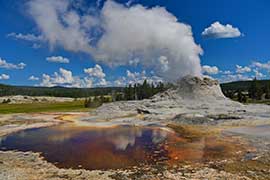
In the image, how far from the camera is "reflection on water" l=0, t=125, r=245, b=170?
61.4 ft

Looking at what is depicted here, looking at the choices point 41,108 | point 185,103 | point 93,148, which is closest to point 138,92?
point 41,108

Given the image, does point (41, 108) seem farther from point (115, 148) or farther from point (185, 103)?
point (115, 148)

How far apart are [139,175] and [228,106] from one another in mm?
41478

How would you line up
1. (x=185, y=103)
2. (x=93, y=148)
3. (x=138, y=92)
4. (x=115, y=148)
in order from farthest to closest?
(x=138, y=92) → (x=185, y=103) → (x=93, y=148) → (x=115, y=148)

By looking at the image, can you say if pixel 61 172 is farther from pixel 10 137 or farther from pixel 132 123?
pixel 132 123

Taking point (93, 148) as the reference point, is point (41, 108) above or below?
above

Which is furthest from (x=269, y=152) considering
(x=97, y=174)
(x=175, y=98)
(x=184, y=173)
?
(x=175, y=98)

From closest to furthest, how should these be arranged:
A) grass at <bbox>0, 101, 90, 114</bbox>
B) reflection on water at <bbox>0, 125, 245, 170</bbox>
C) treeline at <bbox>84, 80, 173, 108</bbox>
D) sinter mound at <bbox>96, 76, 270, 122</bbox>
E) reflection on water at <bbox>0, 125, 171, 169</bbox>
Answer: reflection on water at <bbox>0, 125, 171, 169</bbox> < reflection on water at <bbox>0, 125, 245, 170</bbox> < sinter mound at <bbox>96, 76, 270, 122</bbox> < grass at <bbox>0, 101, 90, 114</bbox> < treeline at <bbox>84, 80, 173, 108</bbox>

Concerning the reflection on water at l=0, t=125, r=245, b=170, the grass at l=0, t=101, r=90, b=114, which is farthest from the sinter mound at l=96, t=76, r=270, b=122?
the reflection on water at l=0, t=125, r=245, b=170

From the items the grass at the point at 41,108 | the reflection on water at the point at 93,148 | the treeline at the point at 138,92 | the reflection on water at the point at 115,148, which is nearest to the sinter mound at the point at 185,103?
the grass at the point at 41,108

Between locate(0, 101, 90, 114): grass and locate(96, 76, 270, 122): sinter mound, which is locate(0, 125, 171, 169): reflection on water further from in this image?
locate(0, 101, 90, 114): grass

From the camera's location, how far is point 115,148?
23344 mm

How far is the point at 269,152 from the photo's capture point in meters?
19.5

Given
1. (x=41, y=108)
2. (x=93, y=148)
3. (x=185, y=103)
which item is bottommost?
(x=93, y=148)
